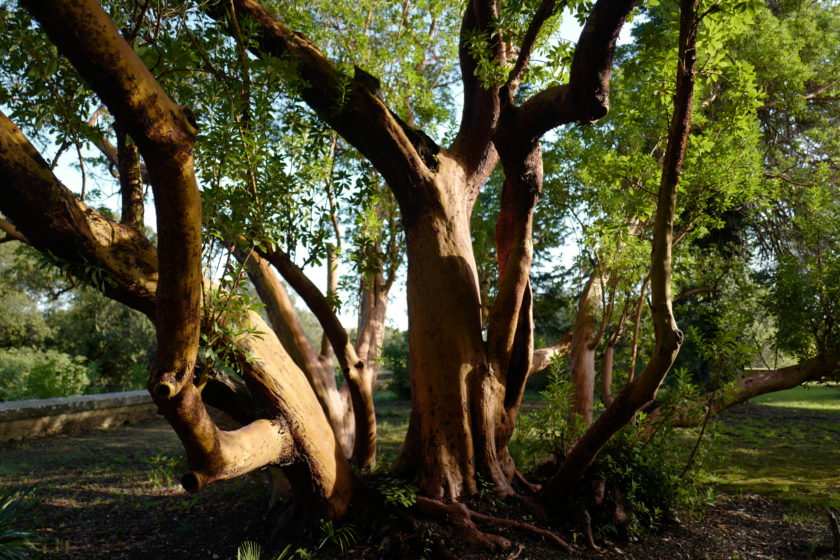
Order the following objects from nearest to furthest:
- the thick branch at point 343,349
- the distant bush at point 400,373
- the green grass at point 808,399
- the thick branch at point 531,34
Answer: the thick branch at point 531,34
the thick branch at point 343,349
the green grass at point 808,399
the distant bush at point 400,373

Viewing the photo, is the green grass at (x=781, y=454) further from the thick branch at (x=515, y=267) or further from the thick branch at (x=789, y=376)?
the thick branch at (x=515, y=267)

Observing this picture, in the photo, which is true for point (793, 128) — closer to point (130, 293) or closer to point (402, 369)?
point (402, 369)

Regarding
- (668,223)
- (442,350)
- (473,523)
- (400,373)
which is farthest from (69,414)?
(668,223)

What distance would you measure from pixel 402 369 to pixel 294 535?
39.2ft

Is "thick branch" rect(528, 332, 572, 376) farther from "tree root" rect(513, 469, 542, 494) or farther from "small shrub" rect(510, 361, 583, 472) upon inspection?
"tree root" rect(513, 469, 542, 494)

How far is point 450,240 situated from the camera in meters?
4.75

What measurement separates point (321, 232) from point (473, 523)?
8.47 ft

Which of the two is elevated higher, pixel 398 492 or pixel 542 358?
pixel 542 358

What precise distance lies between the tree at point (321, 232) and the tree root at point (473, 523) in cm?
2

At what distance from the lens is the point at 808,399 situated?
15.9 metres

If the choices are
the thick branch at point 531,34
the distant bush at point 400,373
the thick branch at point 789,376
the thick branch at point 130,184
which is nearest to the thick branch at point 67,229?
the thick branch at point 130,184

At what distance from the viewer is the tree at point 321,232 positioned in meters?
2.26

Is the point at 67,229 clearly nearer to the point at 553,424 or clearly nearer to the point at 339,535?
the point at 339,535

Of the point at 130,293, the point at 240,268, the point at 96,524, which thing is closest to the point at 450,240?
the point at 240,268
